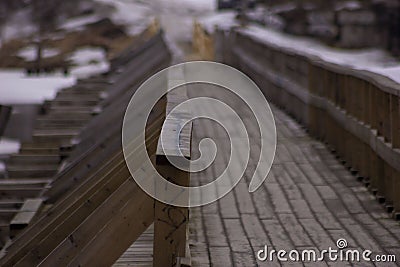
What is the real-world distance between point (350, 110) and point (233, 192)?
1876 mm

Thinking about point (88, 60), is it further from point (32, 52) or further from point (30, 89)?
point (30, 89)

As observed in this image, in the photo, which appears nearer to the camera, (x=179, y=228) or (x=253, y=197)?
(x=179, y=228)

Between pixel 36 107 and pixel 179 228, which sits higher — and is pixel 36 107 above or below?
below

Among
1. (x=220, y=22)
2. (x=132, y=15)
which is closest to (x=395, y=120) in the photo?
(x=220, y=22)

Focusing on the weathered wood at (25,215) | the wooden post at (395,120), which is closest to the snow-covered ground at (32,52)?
the weathered wood at (25,215)

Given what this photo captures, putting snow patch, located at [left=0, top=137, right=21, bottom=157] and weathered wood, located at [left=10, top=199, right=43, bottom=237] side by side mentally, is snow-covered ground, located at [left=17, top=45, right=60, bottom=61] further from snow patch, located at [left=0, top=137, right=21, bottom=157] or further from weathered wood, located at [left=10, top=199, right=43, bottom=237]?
weathered wood, located at [left=10, top=199, right=43, bottom=237]

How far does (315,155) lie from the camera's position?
379 inches

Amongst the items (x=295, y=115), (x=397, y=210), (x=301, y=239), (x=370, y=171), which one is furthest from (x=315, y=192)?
(x=295, y=115)

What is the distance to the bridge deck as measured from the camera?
5.92 meters

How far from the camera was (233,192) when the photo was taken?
7664 mm

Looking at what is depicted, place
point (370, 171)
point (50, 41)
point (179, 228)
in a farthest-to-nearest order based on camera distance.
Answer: point (50, 41) → point (370, 171) → point (179, 228)

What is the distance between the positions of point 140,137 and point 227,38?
1742 centimetres

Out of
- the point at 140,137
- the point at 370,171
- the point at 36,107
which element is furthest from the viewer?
the point at 36,107

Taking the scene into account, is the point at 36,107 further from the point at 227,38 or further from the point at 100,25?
the point at 100,25
